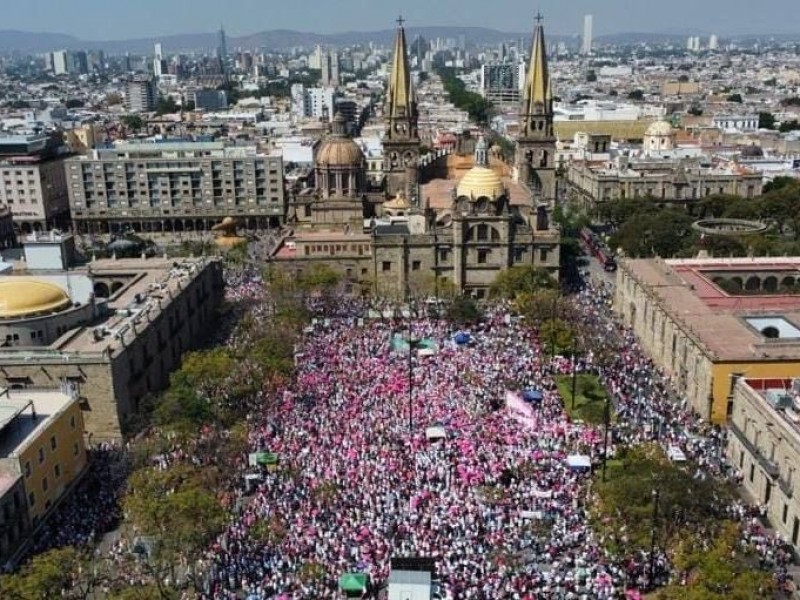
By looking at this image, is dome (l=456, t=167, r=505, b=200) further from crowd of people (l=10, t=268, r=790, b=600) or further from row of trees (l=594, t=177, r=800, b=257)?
row of trees (l=594, t=177, r=800, b=257)

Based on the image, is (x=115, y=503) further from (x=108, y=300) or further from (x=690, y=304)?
(x=690, y=304)

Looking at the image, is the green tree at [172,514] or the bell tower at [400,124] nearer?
the green tree at [172,514]

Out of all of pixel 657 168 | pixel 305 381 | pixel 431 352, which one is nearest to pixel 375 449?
pixel 305 381

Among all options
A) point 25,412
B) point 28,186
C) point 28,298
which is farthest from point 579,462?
point 28,186

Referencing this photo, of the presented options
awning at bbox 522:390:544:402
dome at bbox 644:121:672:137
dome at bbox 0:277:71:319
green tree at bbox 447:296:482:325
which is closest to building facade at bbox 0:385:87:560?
dome at bbox 0:277:71:319

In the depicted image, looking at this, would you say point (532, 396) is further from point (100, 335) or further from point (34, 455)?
point (34, 455)

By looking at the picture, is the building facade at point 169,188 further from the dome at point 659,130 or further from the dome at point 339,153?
the dome at point 659,130

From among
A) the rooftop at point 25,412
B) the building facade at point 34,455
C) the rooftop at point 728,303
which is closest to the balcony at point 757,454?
the rooftop at point 728,303
